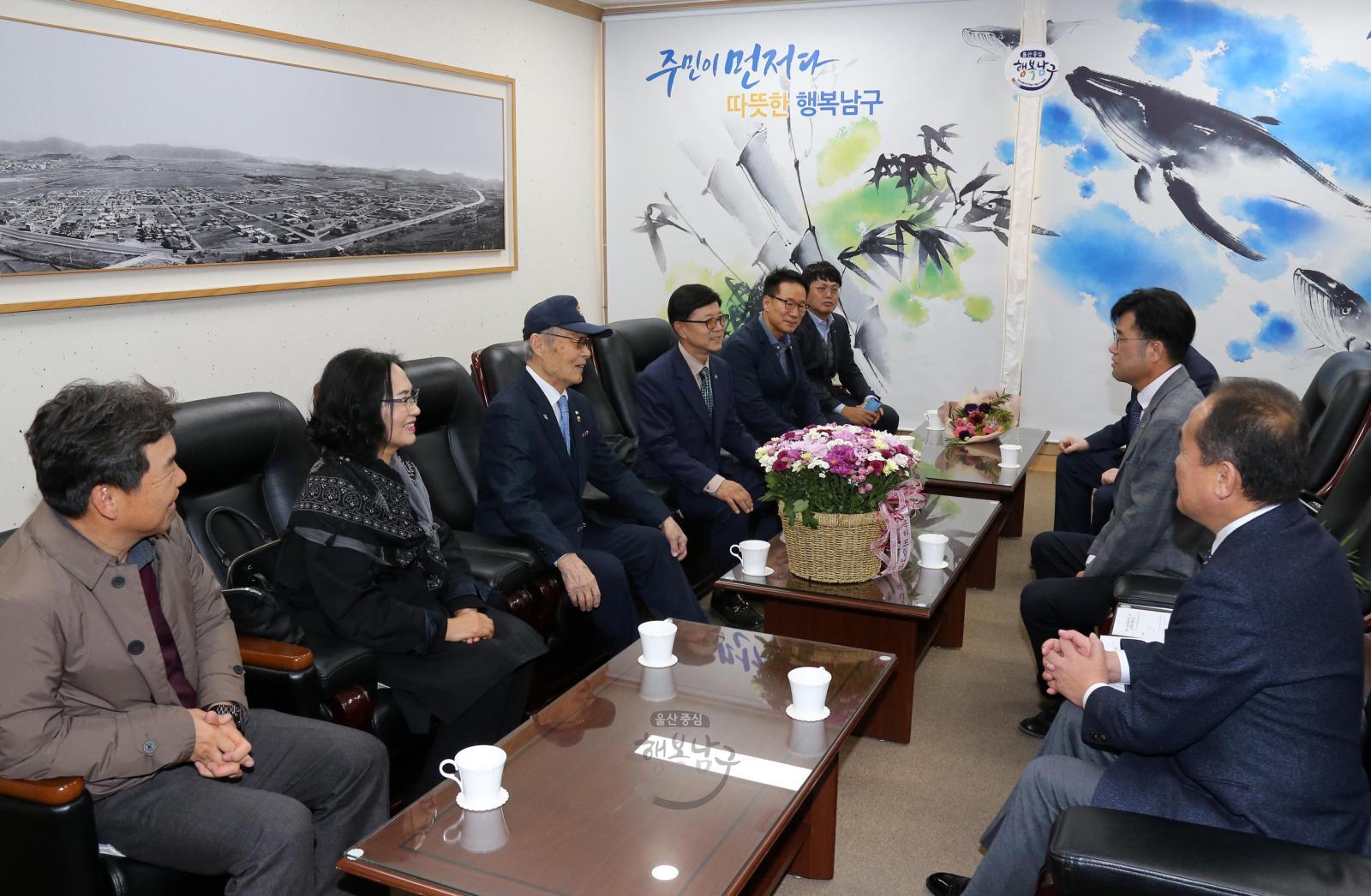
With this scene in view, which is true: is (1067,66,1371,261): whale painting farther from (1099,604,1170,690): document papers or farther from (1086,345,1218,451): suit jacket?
(1099,604,1170,690): document papers

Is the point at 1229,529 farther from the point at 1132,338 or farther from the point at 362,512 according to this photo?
the point at 362,512

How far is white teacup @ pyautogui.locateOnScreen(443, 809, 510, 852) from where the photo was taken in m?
1.74

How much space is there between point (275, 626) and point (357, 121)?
2853 mm

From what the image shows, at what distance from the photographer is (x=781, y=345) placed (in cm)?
451

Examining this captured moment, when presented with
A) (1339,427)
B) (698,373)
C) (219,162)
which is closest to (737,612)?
(698,373)

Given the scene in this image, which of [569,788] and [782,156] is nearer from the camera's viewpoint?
[569,788]

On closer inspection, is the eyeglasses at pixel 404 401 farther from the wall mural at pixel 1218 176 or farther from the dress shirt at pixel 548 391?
the wall mural at pixel 1218 176

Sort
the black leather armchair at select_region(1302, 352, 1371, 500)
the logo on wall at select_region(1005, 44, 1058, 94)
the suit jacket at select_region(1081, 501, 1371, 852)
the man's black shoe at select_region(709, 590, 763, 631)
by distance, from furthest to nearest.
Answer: the logo on wall at select_region(1005, 44, 1058, 94) → the man's black shoe at select_region(709, 590, 763, 631) → the black leather armchair at select_region(1302, 352, 1371, 500) → the suit jacket at select_region(1081, 501, 1371, 852)

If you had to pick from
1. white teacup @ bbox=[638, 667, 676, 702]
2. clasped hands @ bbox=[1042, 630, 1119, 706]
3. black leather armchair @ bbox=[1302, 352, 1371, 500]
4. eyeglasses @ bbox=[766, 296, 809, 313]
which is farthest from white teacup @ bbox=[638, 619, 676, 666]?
black leather armchair @ bbox=[1302, 352, 1371, 500]

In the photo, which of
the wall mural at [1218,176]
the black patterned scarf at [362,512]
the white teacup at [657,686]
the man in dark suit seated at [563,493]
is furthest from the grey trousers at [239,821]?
the wall mural at [1218,176]

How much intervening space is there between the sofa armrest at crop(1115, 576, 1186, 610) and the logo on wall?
3.57 m

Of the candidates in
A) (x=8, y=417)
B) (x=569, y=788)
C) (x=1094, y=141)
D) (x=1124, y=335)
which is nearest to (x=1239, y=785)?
(x=569, y=788)

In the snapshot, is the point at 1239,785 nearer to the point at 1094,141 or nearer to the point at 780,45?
the point at 1094,141

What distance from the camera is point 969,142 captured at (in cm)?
568
